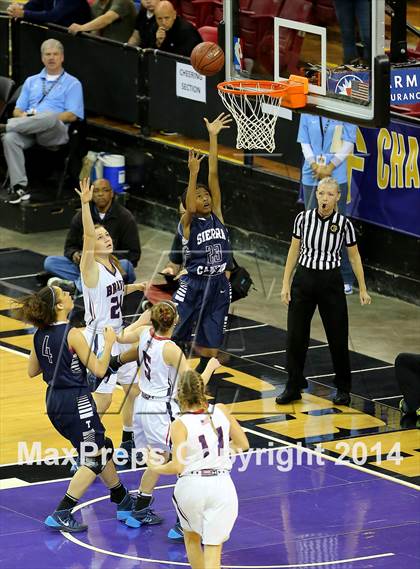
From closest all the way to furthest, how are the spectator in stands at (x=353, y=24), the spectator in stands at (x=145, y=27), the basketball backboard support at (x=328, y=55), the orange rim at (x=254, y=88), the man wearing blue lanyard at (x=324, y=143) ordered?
1. the basketball backboard support at (x=328, y=55)
2. the spectator in stands at (x=353, y=24)
3. the orange rim at (x=254, y=88)
4. the man wearing blue lanyard at (x=324, y=143)
5. the spectator in stands at (x=145, y=27)

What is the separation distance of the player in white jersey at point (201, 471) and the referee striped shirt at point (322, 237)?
393 centimetres

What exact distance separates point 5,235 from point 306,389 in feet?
20.0

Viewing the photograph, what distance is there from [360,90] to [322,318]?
2.69 m

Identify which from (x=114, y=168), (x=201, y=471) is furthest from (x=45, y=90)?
(x=201, y=471)

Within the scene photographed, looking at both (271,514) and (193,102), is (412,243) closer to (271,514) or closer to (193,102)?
(193,102)

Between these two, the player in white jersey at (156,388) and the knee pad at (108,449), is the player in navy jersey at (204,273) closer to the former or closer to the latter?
the player in white jersey at (156,388)

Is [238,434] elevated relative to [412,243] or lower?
elevated

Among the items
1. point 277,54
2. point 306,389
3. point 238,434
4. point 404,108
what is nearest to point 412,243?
point 404,108

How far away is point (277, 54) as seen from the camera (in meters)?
12.5

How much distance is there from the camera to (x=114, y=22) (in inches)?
754

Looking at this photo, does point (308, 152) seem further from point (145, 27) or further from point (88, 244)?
point (88, 244)

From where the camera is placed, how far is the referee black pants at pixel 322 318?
13125 millimetres

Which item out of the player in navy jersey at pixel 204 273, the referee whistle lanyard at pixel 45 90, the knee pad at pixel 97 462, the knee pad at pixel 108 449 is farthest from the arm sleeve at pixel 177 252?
the referee whistle lanyard at pixel 45 90

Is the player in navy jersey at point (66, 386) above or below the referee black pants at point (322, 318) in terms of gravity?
above
